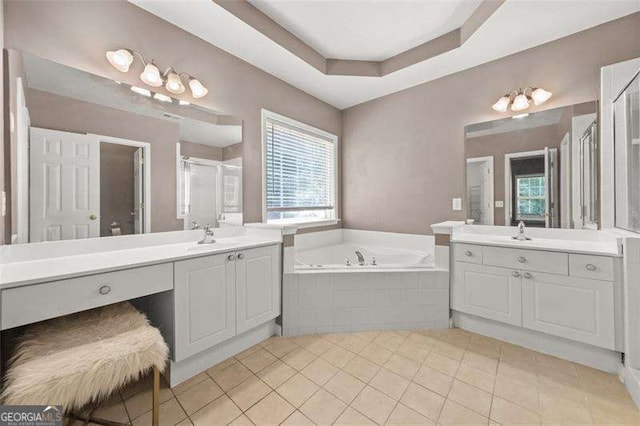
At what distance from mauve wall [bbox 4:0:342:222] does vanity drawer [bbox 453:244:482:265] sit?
1833mm

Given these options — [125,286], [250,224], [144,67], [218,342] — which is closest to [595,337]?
[218,342]

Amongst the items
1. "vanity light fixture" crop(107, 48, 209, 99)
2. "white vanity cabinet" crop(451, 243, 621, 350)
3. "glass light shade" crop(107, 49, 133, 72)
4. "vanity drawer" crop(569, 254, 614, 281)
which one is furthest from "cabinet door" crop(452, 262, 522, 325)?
"glass light shade" crop(107, 49, 133, 72)

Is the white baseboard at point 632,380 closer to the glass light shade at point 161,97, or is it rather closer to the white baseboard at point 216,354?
the white baseboard at point 216,354

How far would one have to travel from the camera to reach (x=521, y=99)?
2.24m

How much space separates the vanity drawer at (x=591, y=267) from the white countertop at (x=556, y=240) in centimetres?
4

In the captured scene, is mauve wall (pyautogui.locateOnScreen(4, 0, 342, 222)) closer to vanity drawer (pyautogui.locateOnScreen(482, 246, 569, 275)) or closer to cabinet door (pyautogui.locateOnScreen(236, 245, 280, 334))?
cabinet door (pyautogui.locateOnScreen(236, 245, 280, 334))

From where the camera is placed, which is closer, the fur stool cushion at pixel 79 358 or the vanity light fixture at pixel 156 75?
the fur stool cushion at pixel 79 358

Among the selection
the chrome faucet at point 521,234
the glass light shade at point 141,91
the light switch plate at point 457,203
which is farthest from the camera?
the light switch plate at point 457,203

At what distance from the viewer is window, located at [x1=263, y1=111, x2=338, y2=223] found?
272 cm

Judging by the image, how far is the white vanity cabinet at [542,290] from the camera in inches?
62.9

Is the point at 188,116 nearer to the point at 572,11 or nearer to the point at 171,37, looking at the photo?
the point at 171,37

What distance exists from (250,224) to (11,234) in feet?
4.62

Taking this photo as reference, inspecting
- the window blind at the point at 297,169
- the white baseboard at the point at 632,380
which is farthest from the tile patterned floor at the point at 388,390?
the window blind at the point at 297,169

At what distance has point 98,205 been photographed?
1596mm
